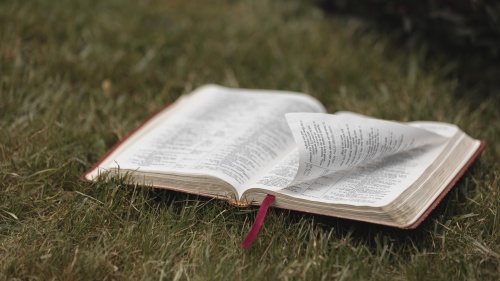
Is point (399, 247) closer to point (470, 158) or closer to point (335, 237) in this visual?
point (335, 237)

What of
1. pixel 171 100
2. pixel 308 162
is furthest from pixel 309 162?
pixel 171 100

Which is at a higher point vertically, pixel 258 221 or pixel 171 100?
pixel 258 221

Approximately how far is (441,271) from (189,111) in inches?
40.8

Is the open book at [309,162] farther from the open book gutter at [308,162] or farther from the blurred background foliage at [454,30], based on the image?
the blurred background foliage at [454,30]

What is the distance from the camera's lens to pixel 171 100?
2729mm

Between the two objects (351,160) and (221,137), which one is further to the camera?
(221,137)

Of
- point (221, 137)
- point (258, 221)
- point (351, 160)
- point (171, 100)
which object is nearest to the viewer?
point (258, 221)

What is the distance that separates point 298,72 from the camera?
115 inches

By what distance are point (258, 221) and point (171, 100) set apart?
1136 mm

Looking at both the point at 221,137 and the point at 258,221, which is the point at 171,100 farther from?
the point at 258,221

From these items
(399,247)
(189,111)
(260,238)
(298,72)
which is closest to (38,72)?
(189,111)

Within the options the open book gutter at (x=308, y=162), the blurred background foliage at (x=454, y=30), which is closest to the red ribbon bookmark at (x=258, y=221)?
the open book gutter at (x=308, y=162)

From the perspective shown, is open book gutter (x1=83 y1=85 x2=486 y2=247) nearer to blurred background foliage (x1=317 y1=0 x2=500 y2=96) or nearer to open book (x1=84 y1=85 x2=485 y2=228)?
open book (x1=84 y1=85 x2=485 y2=228)

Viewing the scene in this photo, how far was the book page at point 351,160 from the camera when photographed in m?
1.74
